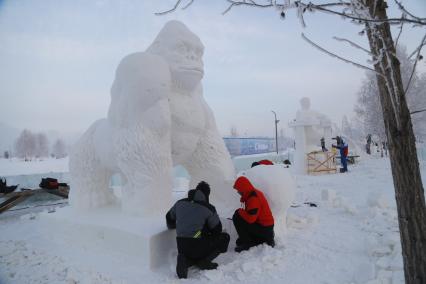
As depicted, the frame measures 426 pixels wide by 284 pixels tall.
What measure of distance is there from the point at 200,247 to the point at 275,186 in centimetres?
109

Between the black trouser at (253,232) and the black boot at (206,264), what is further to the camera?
the black trouser at (253,232)

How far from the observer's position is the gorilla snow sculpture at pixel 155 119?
3152mm

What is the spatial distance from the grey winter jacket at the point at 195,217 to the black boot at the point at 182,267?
0.20m

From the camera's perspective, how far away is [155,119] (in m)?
3.16

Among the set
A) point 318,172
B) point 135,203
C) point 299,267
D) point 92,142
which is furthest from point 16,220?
point 318,172

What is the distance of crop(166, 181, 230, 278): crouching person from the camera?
2.63 metres

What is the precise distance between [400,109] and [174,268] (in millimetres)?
2246

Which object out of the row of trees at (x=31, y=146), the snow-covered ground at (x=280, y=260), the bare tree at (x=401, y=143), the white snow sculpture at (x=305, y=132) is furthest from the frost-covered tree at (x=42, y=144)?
the bare tree at (x=401, y=143)

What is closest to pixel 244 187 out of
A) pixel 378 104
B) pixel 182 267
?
pixel 182 267

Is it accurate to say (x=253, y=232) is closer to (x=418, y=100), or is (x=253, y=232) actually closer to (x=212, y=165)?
(x=212, y=165)

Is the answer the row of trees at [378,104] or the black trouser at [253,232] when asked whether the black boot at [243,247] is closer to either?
the black trouser at [253,232]

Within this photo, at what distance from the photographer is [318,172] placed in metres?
10.6

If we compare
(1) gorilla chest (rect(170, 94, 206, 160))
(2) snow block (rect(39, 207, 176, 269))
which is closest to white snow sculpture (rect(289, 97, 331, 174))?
(1) gorilla chest (rect(170, 94, 206, 160))

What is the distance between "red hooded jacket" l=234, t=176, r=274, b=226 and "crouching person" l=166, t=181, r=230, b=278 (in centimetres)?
38
